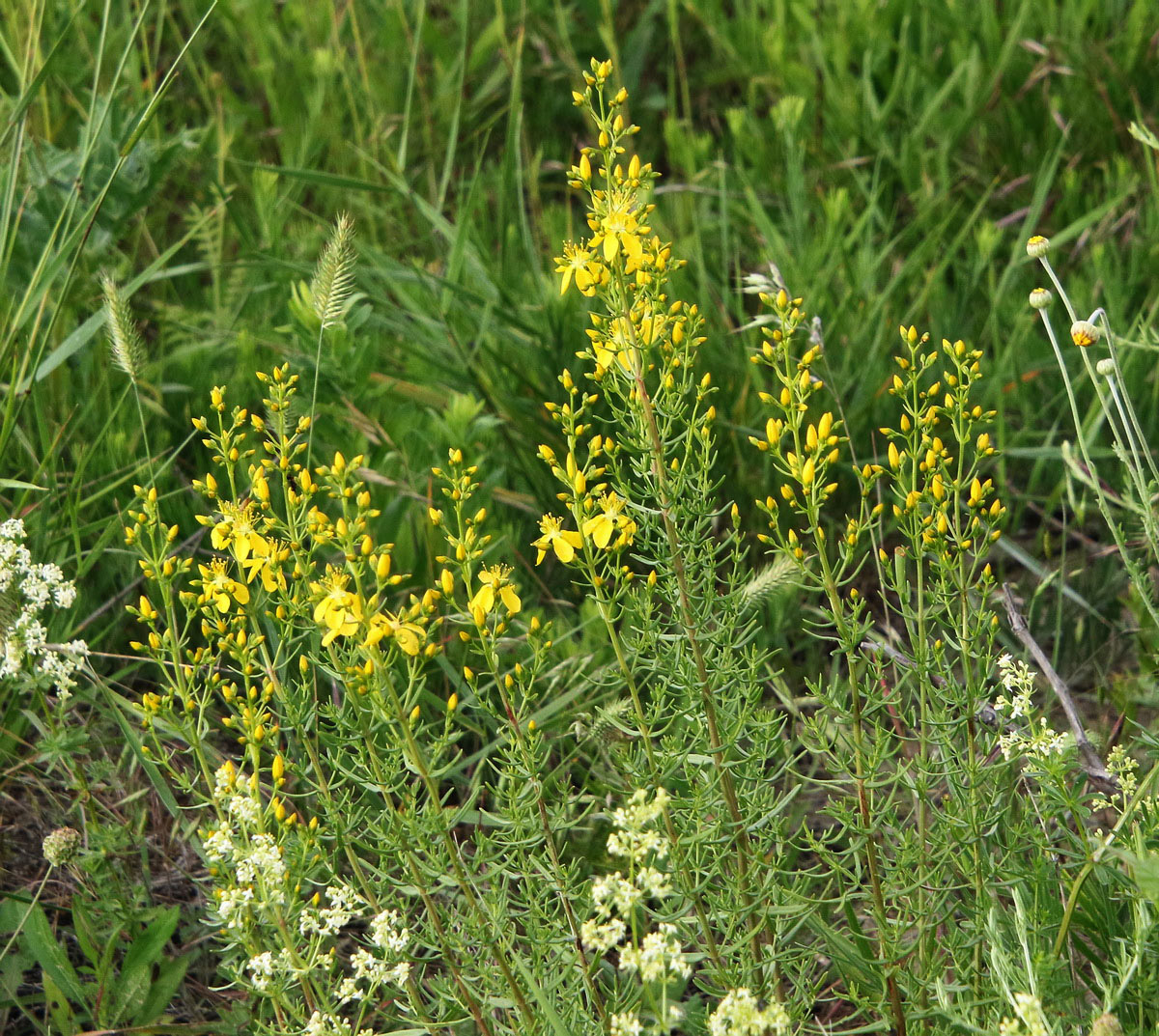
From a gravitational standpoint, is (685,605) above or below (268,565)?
below

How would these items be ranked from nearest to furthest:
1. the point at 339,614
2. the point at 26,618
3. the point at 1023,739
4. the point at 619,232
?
1. the point at 339,614
2. the point at 619,232
3. the point at 1023,739
4. the point at 26,618

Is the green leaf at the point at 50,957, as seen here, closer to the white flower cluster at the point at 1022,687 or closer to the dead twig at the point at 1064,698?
the white flower cluster at the point at 1022,687

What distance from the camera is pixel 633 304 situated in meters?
1.63

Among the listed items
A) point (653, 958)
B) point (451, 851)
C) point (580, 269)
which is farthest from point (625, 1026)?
point (580, 269)

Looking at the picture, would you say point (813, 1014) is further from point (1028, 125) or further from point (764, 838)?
point (1028, 125)

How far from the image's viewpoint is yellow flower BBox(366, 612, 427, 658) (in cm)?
143

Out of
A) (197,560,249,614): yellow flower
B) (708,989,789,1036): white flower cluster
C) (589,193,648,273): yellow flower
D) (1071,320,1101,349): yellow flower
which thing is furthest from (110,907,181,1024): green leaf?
(1071,320,1101,349): yellow flower

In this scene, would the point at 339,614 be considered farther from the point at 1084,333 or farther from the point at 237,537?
the point at 1084,333

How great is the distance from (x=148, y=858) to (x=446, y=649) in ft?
2.27

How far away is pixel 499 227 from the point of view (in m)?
3.23

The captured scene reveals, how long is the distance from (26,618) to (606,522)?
85 cm

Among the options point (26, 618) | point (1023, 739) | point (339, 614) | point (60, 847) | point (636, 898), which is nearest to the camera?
point (636, 898)

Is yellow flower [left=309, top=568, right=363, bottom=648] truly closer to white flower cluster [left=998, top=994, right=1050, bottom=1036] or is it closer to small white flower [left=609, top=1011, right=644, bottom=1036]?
small white flower [left=609, top=1011, right=644, bottom=1036]

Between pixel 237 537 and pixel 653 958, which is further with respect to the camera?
pixel 237 537
